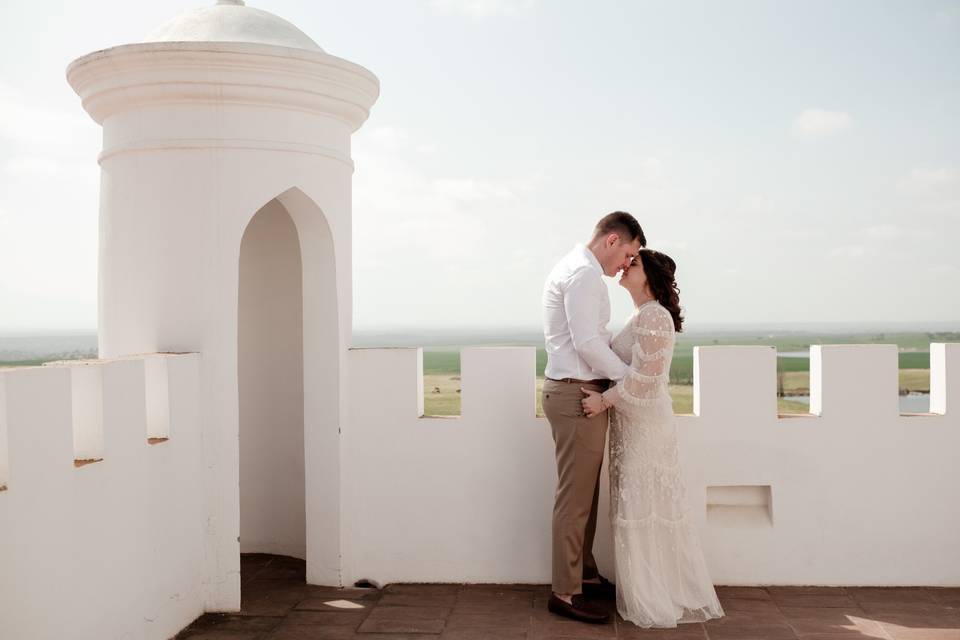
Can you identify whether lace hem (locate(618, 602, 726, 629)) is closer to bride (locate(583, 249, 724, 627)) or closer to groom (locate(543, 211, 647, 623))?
bride (locate(583, 249, 724, 627))

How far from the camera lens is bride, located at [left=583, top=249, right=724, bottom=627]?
4020 mm

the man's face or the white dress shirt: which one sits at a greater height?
the man's face

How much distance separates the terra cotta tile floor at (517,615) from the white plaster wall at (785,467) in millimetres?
137

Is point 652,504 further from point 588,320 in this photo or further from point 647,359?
point 588,320

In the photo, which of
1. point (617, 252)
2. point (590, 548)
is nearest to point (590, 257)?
point (617, 252)

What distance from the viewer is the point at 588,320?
13.2 feet

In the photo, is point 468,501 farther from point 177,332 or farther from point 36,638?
point 36,638

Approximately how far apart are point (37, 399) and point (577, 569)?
8.27ft

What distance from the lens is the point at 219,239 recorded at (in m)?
4.16

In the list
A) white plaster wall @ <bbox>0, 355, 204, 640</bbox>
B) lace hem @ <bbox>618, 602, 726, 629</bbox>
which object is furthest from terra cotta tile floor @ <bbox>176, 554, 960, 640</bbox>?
white plaster wall @ <bbox>0, 355, 204, 640</bbox>

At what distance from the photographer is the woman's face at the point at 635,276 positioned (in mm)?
4145

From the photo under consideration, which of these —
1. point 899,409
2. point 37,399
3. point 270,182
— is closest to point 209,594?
point 37,399

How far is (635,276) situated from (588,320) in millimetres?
360

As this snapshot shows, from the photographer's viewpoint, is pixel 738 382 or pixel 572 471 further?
pixel 738 382
